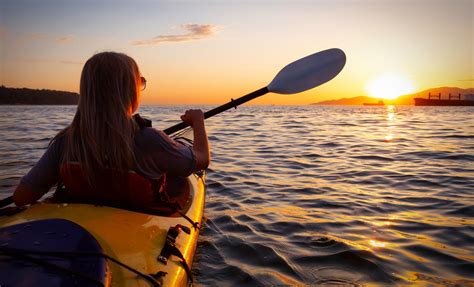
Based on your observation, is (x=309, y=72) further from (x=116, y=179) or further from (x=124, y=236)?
(x=124, y=236)

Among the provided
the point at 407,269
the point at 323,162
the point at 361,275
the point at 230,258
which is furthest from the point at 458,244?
the point at 323,162

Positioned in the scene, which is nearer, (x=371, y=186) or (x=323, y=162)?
(x=371, y=186)

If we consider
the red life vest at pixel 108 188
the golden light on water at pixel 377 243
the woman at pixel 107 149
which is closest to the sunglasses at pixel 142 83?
the woman at pixel 107 149

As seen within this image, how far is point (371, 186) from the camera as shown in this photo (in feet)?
19.7

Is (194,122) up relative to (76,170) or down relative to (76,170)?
up

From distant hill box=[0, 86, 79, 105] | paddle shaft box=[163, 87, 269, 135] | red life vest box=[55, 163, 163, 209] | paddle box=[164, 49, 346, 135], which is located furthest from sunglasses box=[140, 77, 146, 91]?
distant hill box=[0, 86, 79, 105]

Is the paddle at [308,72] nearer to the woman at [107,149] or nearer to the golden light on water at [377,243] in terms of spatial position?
the golden light on water at [377,243]

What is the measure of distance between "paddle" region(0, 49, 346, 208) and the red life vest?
232 centimetres

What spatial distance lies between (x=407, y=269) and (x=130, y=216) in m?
2.38

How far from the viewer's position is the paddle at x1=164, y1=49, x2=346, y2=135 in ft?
15.4

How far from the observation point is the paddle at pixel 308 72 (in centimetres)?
469

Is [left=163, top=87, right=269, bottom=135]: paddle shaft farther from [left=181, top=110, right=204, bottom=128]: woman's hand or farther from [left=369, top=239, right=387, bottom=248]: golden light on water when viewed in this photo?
[left=369, top=239, right=387, bottom=248]: golden light on water

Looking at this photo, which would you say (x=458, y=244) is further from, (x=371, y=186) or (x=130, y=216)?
(x=130, y=216)

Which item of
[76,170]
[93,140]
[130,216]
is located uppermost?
[93,140]
